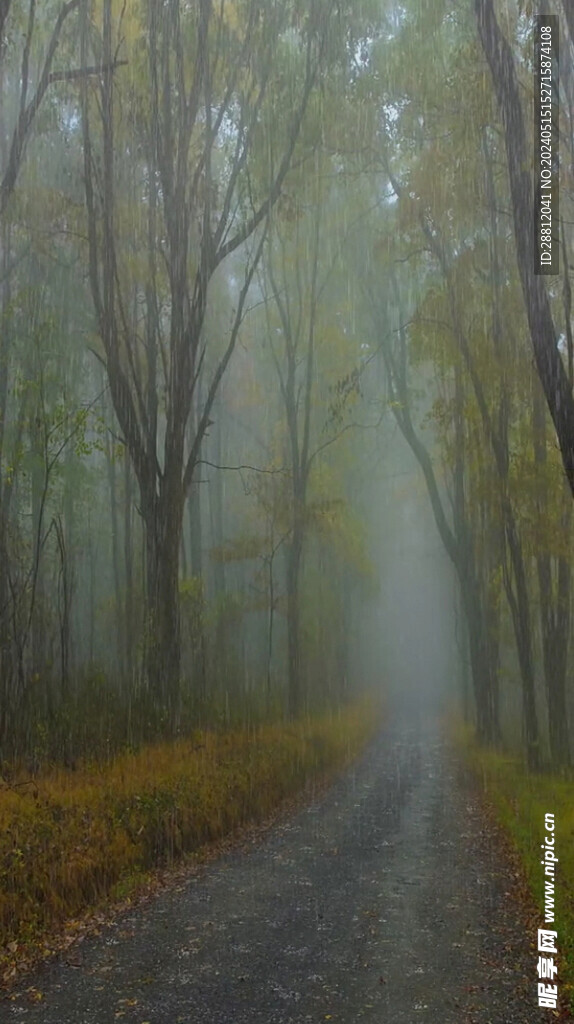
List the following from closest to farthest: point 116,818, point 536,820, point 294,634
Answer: point 116,818, point 536,820, point 294,634

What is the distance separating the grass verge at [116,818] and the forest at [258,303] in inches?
2.5

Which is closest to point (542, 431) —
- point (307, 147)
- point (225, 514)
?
point (307, 147)

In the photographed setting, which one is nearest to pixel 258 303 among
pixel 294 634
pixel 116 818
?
pixel 294 634

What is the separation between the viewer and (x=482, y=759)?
18766 millimetres

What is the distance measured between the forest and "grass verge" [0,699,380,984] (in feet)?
0.21

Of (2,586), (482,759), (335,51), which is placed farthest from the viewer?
(482,759)

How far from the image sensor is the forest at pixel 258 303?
11.3 metres

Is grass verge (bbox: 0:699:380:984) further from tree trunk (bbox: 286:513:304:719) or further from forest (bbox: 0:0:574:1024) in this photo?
tree trunk (bbox: 286:513:304:719)

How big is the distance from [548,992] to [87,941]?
10.9 ft

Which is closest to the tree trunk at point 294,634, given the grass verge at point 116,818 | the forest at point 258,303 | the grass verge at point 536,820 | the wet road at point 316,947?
the forest at point 258,303

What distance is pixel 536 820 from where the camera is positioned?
11320 millimetres

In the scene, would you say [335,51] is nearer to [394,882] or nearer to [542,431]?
[542,431]

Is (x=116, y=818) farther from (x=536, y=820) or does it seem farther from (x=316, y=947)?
(x=536, y=820)

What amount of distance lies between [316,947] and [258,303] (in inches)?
571
